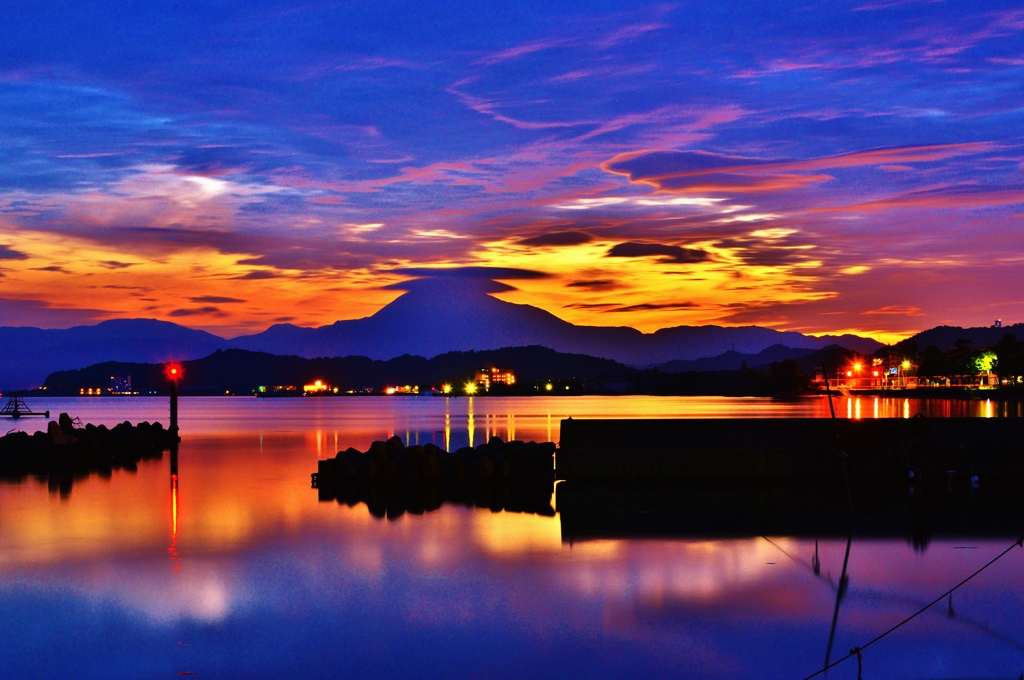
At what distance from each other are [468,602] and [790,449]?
16263 mm

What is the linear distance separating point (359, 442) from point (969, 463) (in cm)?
4876

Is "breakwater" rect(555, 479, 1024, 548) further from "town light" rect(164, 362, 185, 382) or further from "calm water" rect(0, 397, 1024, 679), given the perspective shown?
"town light" rect(164, 362, 185, 382)

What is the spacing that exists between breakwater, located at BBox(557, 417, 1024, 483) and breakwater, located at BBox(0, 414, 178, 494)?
21.6m

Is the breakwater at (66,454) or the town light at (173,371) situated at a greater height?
the town light at (173,371)

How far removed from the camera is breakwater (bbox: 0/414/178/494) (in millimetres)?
44469

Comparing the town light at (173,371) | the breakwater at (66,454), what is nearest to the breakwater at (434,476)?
the breakwater at (66,454)

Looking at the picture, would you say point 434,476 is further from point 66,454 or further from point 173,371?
point 173,371

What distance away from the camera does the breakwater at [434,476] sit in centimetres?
3247

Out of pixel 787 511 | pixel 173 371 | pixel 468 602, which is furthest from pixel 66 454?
pixel 468 602

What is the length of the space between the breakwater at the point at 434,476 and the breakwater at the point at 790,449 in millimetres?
2276

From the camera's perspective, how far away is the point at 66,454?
4838 cm

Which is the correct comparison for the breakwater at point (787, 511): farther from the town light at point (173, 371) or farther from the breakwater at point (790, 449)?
the town light at point (173, 371)

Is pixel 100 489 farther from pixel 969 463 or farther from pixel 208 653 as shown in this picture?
pixel 969 463

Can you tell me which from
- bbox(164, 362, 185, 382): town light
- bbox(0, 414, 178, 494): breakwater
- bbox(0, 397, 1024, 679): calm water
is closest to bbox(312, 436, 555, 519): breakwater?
bbox(0, 397, 1024, 679): calm water
